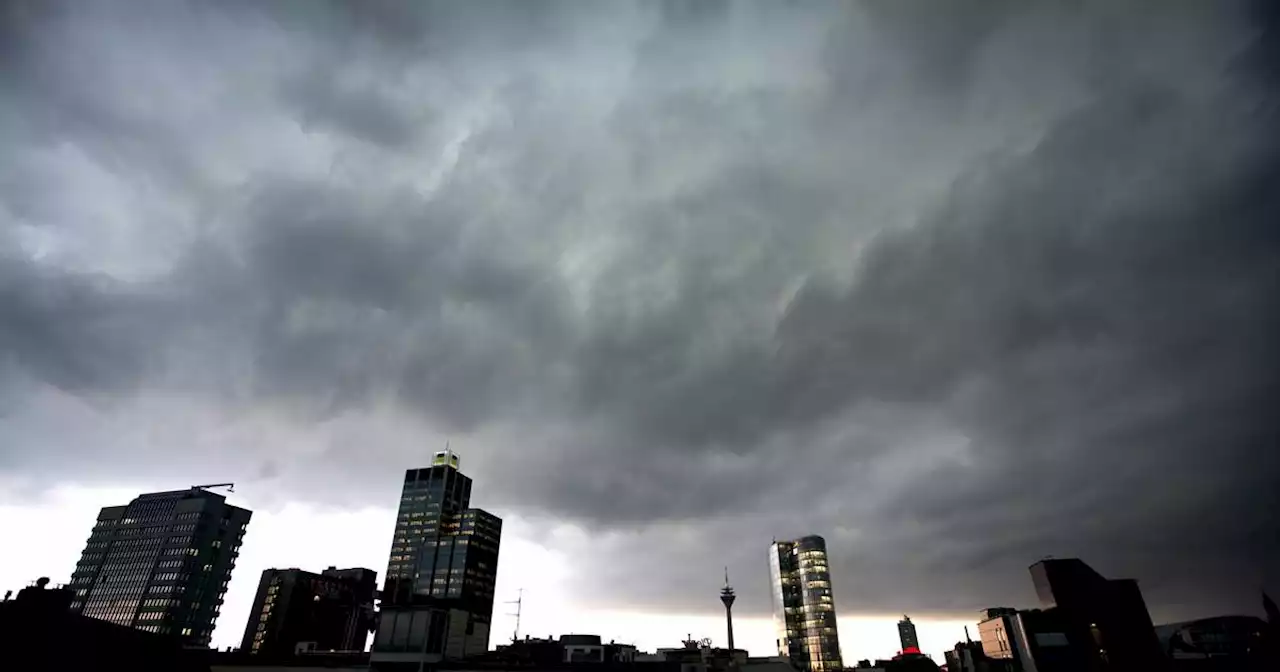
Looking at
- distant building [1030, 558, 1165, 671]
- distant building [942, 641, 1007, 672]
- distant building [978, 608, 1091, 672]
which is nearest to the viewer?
distant building [978, 608, 1091, 672]


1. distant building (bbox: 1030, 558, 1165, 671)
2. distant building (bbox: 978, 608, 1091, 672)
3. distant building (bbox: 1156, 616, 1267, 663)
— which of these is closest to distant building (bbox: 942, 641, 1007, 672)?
distant building (bbox: 978, 608, 1091, 672)

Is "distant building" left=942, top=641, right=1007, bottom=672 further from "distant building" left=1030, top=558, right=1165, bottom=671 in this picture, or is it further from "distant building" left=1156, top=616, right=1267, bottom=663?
"distant building" left=1156, top=616, right=1267, bottom=663

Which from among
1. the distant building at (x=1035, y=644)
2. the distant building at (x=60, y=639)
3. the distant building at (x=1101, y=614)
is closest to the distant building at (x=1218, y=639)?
the distant building at (x=1101, y=614)

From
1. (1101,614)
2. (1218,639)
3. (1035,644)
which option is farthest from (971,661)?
(1218,639)

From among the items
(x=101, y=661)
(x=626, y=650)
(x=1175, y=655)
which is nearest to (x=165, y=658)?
(x=101, y=661)

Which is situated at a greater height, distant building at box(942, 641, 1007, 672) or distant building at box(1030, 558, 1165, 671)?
distant building at box(1030, 558, 1165, 671)

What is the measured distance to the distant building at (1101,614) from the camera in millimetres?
90562

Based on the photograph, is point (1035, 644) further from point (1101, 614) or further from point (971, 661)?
point (1101, 614)

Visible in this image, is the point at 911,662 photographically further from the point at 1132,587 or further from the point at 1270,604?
the point at 1270,604

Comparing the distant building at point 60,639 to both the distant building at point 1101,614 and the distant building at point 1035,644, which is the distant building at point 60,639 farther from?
the distant building at point 1101,614

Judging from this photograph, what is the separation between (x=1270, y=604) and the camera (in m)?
91.7

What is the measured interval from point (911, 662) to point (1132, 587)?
148 feet

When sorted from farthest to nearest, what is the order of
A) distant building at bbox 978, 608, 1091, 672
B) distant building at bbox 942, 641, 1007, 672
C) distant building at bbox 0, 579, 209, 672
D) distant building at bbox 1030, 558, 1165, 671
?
distant building at bbox 942, 641, 1007, 672
distant building at bbox 1030, 558, 1165, 671
distant building at bbox 978, 608, 1091, 672
distant building at bbox 0, 579, 209, 672

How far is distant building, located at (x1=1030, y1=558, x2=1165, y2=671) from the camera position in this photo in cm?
9056
